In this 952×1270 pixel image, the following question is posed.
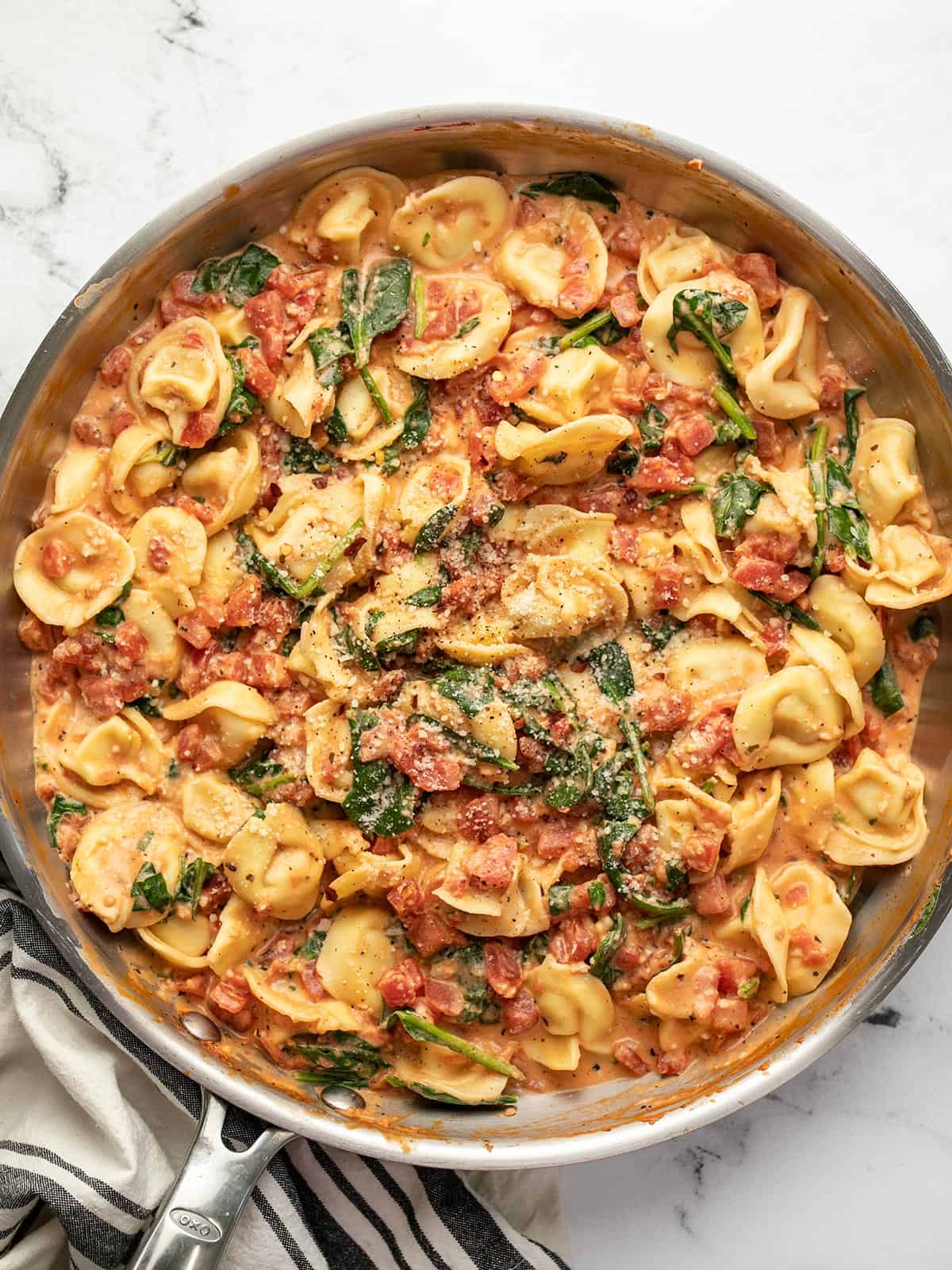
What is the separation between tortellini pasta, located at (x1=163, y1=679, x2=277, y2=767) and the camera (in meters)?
4.41

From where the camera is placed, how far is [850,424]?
183 inches

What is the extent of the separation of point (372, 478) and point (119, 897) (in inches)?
74.5

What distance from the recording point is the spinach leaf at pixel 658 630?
181 inches

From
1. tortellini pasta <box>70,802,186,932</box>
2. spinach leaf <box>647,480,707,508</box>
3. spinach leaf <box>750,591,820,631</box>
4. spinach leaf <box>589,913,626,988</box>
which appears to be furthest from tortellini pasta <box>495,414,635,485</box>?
tortellini pasta <box>70,802,186,932</box>

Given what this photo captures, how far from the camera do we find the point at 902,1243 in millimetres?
4875

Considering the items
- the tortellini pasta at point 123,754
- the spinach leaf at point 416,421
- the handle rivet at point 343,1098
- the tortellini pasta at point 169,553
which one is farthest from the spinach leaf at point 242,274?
the handle rivet at point 343,1098

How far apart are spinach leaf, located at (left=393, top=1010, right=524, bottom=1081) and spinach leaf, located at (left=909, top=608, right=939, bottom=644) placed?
238cm

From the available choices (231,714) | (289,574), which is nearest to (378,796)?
(231,714)

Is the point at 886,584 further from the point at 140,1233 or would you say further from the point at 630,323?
the point at 140,1233

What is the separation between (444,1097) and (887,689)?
7.87 feet

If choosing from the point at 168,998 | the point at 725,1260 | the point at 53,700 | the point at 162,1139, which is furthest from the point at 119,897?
the point at 725,1260

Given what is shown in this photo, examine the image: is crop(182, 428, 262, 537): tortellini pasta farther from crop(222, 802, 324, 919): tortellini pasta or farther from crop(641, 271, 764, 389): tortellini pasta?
crop(641, 271, 764, 389): tortellini pasta

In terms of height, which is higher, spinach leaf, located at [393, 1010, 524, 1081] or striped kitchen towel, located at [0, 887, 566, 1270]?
spinach leaf, located at [393, 1010, 524, 1081]

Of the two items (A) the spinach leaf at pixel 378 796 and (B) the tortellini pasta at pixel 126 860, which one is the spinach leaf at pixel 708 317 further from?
(B) the tortellini pasta at pixel 126 860
